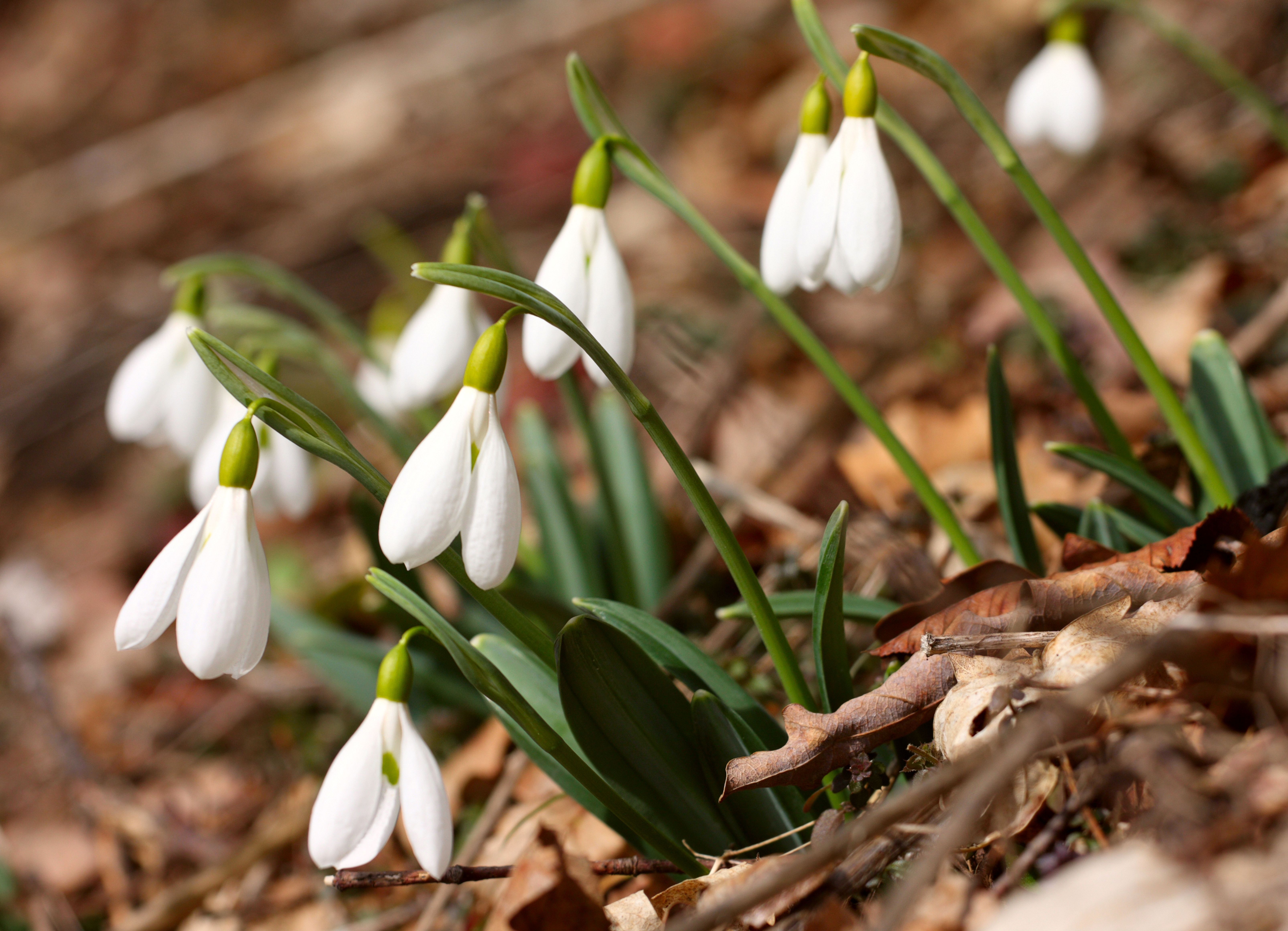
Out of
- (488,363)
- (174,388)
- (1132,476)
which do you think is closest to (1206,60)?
(1132,476)

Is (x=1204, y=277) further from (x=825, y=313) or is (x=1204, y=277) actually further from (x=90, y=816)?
(x=90, y=816)

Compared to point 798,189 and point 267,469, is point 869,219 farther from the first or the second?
point 267,469

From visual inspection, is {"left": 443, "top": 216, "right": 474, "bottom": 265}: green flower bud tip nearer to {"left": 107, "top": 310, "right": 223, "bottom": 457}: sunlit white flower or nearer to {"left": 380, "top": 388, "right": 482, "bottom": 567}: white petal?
→ {"left": 107, "top": 310, "right": 223, "bottom": 457}: sunlit white flower

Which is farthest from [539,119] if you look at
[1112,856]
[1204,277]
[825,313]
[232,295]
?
[1112,856]

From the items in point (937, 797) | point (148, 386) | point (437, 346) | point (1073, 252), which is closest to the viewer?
point (937, 797)

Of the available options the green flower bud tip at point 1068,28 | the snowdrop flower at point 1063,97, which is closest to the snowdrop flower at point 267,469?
the snowdrop flower at point 1063,97

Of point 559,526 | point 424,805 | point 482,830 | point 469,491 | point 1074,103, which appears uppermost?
point 1074,103

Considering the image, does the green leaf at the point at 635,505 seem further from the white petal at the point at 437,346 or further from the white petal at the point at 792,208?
the white petal at the point at 792,208

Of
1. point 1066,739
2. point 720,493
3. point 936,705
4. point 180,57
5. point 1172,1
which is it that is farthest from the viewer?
point 180,57
